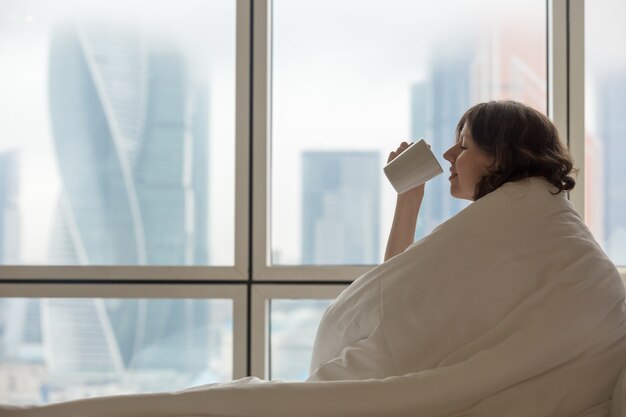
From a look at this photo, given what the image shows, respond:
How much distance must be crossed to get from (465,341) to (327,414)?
0.32 m

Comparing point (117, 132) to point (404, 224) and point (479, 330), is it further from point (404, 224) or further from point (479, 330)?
point (479, 330)

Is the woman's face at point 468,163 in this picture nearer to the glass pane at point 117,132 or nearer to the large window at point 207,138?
the large window at point 207,138

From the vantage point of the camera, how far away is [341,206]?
2.53 meters

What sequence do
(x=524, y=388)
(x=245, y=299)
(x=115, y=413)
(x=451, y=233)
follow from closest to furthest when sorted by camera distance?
(x=115, y=413)
(x=524, y=388)
(x=451, y=233)
(x=245, y=299)

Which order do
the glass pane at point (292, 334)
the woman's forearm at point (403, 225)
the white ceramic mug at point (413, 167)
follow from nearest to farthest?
1. the white ceramic mug at point (413, 167)
2. the woman's forearm at point (403, 225)
3. the glass pane at point (292, 334)

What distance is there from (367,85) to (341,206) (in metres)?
A: 0.40

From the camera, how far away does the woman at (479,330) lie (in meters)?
1.22

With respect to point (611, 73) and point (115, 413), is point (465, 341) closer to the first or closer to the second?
point (115, 413)

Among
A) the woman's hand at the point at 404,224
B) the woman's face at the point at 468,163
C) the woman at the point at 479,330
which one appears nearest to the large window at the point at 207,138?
the woman's hand at the point at 404,224

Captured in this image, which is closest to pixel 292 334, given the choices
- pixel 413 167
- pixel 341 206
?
pixel 341 206

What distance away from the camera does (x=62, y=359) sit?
2.52 meters

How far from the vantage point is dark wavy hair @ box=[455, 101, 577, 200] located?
63.0 inches

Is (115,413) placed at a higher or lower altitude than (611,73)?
lower

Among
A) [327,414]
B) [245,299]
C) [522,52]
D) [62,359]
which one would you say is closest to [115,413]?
[327,414]
